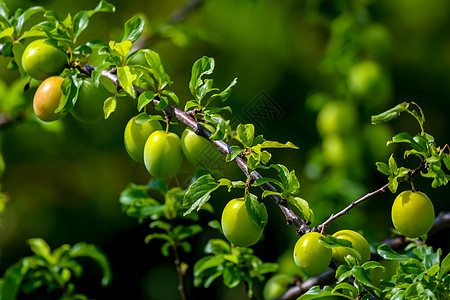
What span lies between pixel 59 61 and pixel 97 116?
0.08 metres

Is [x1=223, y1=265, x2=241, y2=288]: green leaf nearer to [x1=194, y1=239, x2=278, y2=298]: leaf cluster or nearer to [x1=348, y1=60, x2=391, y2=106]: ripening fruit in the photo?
[x1=194, y1=239, x2=278, y2=298]: leaf cluster

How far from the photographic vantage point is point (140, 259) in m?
2.94

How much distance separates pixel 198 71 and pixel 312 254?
0.87 ft

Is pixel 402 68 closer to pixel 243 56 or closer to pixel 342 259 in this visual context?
pixel 243 56

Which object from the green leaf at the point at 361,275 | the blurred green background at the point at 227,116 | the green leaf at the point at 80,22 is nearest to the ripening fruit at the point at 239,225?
the green leaf at the point at 361,275

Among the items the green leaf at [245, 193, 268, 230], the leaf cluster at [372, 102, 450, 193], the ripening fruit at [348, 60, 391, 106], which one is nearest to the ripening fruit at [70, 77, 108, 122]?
the green leaf at [245, 193, 268, 230]

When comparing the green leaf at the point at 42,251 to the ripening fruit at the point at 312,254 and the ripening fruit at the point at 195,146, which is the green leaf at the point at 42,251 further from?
the ripening fruit at the point at 312,254

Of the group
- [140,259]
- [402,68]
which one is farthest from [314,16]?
[140,259]

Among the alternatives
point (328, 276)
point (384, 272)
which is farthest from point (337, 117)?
point (328, 276)

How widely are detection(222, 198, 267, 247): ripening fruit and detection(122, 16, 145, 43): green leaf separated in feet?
0.91

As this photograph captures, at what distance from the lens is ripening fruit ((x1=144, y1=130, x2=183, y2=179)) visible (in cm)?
74

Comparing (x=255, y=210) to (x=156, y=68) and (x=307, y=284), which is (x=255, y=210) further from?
(x=307, y=284)

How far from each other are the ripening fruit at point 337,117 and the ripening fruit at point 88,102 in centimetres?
130

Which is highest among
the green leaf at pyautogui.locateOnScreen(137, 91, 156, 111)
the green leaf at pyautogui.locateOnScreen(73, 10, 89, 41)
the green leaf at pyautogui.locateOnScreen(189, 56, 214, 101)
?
the green leaf at pyautogui.locateOnScreen(73, 10, 89, 41)
